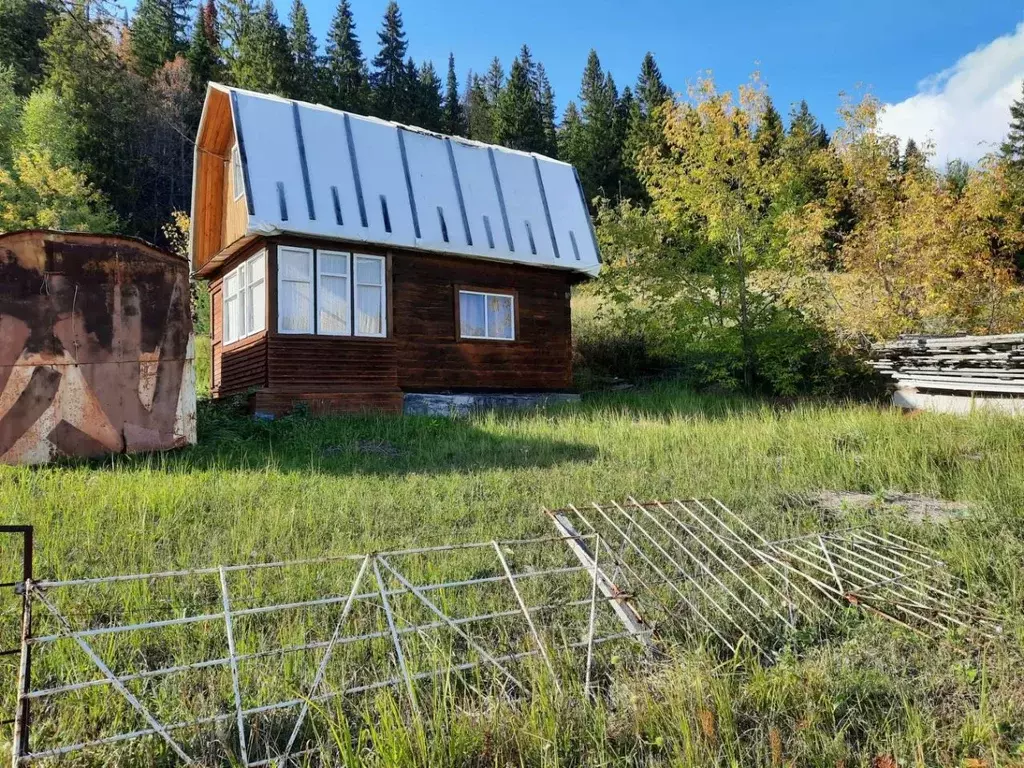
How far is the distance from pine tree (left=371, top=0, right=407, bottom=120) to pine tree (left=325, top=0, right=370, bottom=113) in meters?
1.14

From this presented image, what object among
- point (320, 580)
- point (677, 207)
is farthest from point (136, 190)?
point (320, 580)

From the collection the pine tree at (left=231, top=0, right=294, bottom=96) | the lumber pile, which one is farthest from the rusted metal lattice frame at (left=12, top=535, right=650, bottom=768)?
the pine tree at (left=231, top=0, right=294, bottom=96)

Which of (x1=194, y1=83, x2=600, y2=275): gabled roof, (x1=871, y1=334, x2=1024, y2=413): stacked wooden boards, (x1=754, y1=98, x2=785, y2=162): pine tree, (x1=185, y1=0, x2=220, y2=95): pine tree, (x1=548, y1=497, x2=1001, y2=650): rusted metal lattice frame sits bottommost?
(x1=548, y1=497, x2=1001, y2=650): rusted metal lattice frame

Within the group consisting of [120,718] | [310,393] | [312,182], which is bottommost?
[120,718]

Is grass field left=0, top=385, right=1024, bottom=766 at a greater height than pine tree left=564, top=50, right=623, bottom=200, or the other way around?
pine tree left=564, top=50, right=623, bottom=200

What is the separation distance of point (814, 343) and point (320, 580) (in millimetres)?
12837

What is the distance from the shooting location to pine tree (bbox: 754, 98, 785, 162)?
1316 centimetres

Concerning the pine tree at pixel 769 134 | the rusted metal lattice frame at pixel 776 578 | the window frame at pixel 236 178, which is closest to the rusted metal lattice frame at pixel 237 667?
the rusted metal lattice frame at pixel 776 578

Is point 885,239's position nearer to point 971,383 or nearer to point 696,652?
point 971,383

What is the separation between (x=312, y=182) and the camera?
1076cm

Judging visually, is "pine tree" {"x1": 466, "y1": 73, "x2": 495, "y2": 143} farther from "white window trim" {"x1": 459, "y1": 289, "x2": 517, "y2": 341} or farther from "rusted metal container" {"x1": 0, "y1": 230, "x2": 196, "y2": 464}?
"rusted metal container" {"x1": 0, "y1": 230, "x2": 196, "y2": 464}

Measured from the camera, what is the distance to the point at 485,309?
12.8 m

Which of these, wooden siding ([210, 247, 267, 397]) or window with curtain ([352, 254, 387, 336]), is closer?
wooden siding ([210, 247, 267, 397])

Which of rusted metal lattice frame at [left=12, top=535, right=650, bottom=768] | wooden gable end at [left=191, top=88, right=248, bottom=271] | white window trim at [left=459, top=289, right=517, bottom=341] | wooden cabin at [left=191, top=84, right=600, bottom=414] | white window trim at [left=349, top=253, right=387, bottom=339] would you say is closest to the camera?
rusted metal lattice frame at [left=12, top=535, right=650, bottom=768]
